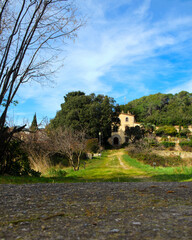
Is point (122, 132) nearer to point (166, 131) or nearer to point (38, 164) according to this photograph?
point (166, 131)

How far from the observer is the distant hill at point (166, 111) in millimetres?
48916

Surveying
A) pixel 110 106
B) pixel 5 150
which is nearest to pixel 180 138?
pixel 110 106

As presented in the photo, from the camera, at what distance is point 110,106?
38188 mm

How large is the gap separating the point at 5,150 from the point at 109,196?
6.41m

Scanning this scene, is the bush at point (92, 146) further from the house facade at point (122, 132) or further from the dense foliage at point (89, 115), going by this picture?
the house facade at point (122, 132)

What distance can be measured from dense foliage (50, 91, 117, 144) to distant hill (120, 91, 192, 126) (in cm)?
1671

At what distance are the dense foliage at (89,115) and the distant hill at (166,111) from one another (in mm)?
16705

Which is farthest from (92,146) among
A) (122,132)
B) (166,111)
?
(166,111)

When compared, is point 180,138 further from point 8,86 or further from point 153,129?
point 8,86

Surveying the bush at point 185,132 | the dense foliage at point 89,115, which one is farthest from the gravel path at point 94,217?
the bush at point 185,132

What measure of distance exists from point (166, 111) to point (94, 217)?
61375mm

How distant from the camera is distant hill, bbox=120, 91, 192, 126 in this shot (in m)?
48.9

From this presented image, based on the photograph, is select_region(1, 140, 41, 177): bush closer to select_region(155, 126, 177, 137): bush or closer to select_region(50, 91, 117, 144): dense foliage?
select_region(50, 91, 117, 144): dense foliage

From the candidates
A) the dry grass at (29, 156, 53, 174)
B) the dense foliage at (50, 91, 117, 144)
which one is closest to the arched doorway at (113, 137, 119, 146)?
the dense foliage at (50, 91, 117, 144)
